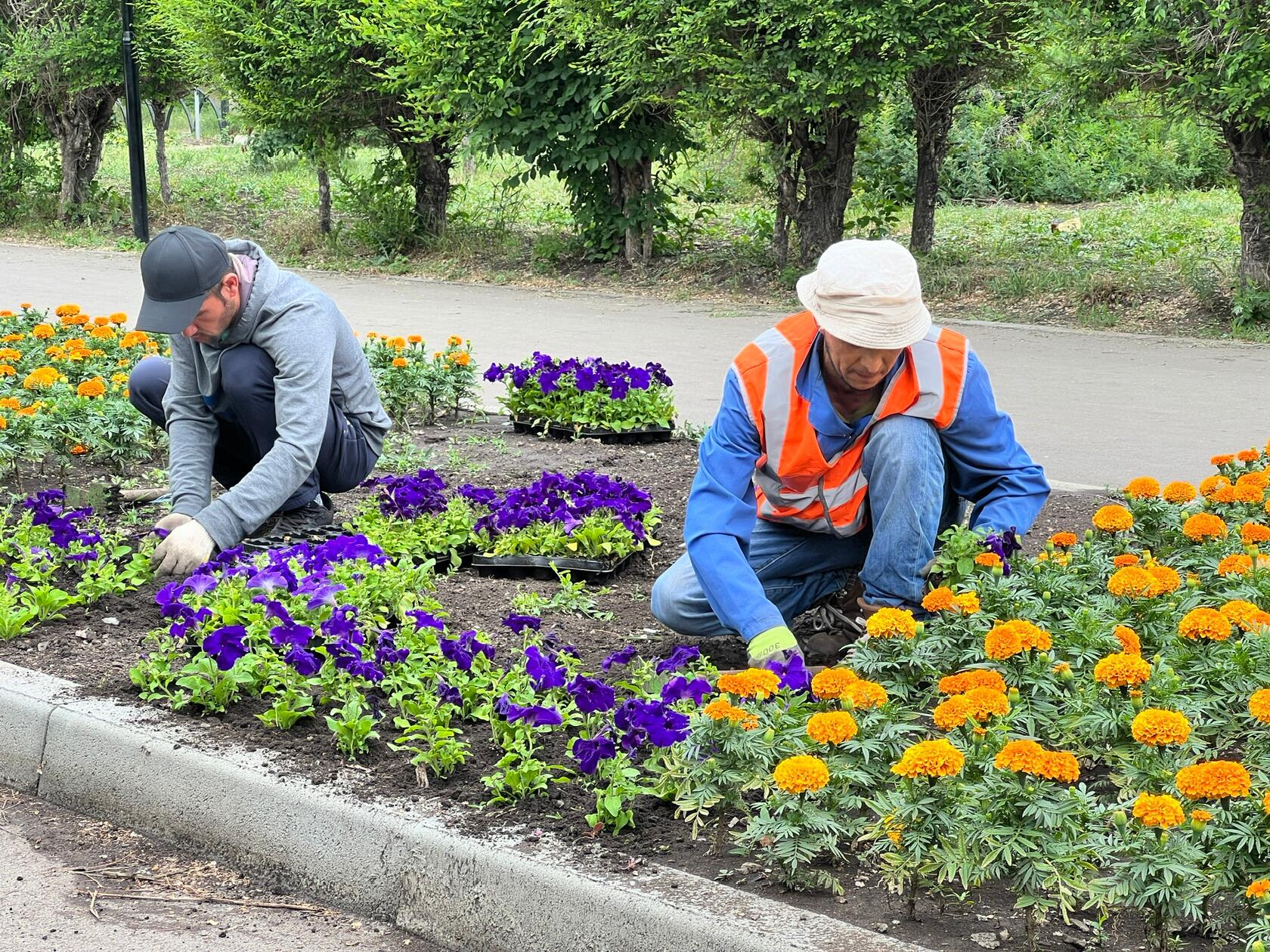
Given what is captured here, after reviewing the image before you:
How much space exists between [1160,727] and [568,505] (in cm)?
286

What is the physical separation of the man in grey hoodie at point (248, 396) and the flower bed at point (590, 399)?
6.49 feet

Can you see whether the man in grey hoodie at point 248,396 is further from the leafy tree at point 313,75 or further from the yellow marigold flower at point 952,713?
the leafy tree at point 313,75

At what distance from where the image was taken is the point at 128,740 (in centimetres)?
324

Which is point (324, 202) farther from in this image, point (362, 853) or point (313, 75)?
point (362, 853)

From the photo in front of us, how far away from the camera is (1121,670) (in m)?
2.62

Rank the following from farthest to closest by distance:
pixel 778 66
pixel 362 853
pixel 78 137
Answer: pixel 78 137 < pixel 778 66 < pixel 362 853

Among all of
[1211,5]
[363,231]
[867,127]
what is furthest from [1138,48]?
[363,231]

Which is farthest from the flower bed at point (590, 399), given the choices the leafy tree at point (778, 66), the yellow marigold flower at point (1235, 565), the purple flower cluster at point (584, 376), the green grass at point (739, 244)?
the green grass at point (739, 244)

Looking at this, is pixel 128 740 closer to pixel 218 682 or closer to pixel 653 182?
pixel 218 682

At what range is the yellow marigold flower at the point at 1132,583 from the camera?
3.08m

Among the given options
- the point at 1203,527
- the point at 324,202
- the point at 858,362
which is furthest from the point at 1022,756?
the point at 324,202

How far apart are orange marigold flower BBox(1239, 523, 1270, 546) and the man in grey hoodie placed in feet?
8.71

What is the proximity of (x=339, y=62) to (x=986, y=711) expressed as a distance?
1467 centimetres

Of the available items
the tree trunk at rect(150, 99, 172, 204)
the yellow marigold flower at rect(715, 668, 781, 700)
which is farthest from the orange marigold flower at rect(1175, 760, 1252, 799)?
the tree trunk at rect(150, 99, 172, 204)
